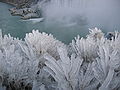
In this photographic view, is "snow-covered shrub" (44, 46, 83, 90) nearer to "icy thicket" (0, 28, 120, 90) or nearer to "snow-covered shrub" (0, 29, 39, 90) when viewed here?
"icy thicket" (0, 28, 120, 90)

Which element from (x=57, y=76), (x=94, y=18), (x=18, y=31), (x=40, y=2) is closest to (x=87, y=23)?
(x=94, y=18)

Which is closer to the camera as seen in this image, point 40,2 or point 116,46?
point 116,46

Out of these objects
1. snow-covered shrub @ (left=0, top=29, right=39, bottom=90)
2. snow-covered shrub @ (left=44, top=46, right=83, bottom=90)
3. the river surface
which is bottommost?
the river surface

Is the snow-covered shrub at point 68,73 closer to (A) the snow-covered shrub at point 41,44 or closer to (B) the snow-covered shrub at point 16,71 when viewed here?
(B) the snow-covered shrub at point 16,71

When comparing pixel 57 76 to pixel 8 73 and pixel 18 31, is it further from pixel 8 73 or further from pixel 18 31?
pixel 18 31

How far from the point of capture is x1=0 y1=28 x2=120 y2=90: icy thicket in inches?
36.6

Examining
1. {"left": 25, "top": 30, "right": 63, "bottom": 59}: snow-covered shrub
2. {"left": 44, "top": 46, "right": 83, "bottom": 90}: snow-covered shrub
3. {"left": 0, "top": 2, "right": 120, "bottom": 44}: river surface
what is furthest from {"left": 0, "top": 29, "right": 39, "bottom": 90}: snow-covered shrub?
{"left": 0, "top": 2, "right": 120, "bottom": 44}: river surface

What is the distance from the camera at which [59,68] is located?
37.4 inches

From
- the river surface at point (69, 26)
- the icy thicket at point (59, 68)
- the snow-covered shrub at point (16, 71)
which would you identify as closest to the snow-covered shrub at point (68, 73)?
the icy thicket at point (59, 68)

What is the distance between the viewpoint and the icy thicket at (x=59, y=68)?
93cm

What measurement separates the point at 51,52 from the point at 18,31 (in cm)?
793

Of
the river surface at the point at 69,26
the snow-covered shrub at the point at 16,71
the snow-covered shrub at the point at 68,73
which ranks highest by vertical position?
the snow-covered shrub at the point at 68,73

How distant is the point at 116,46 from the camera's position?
1501mm

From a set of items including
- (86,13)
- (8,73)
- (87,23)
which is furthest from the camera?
(86,13)
